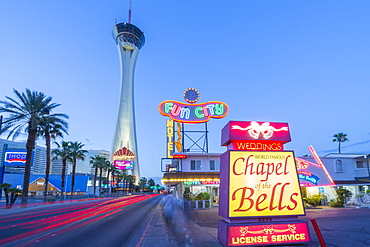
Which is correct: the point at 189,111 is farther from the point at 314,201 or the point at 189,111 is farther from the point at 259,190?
the point at 259,190

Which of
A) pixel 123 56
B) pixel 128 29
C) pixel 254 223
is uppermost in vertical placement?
pixel 128 29

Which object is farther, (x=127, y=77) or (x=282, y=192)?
(x=127, y=77)

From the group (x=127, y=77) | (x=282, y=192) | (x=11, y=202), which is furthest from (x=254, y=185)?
(x=127, y=77)

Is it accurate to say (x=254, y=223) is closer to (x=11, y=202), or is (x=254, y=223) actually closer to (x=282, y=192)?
(x=282, y=192)

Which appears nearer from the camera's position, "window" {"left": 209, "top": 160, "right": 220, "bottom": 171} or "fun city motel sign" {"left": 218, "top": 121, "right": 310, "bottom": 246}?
"fun city motel sign" {"left": 218, "top": 121, "right": 310, "bottom": 246}

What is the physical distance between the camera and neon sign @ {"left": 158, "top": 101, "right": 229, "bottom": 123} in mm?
40344

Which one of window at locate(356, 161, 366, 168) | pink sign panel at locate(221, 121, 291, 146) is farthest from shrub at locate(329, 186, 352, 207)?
pink sign panel at locate(221, 121, 291, 146)

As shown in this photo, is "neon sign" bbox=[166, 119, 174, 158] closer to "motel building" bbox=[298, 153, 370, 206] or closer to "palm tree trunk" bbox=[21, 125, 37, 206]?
"palm tree trunk" bbox=[21, 125, 37, 206]

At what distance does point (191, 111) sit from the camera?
41.9 metres

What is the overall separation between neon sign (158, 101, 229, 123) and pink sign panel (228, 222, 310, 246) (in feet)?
103

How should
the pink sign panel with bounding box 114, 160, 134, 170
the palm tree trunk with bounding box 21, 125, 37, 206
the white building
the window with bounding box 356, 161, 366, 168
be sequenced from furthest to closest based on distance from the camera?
the pink sign panel with bounding box 114, 160, 134, 170, the palm tree trunk with bounding box 21, 125, 37, 206, the window with bounding box 356, 161, 366, 168, the white building

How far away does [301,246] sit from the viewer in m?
9.19

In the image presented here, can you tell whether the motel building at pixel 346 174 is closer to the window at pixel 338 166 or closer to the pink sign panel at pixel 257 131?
the window at pixel 338 166

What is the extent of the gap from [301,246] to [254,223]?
5.92 feet
